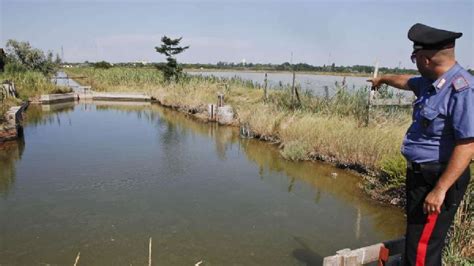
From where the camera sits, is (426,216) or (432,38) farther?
(426,216)

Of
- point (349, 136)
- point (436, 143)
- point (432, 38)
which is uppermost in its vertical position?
point (432, 38)

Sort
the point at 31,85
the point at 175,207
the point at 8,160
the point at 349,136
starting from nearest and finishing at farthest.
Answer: the point at 175,207
the point at 349,136
the point at 8,160
the point at 31,85

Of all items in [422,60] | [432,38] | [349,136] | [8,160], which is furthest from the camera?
[8,160]

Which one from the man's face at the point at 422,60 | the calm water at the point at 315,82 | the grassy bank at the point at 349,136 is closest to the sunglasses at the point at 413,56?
the man's face at the point at 422,60

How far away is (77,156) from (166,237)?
13.5 ft

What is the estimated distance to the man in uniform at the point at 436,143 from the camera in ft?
5.62

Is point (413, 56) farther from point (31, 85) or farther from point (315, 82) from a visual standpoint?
point (31, 85)

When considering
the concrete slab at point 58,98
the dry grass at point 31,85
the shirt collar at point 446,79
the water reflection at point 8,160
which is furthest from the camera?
the dry grass at point 31,85

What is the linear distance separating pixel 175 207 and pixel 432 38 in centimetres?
377

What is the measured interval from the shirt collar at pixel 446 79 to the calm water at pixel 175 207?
230cm

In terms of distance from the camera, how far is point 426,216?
1934 mm

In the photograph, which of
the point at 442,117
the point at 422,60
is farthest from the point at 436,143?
the point at 422,60

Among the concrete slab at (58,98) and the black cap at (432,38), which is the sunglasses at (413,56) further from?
the concrete slab at (58,98)

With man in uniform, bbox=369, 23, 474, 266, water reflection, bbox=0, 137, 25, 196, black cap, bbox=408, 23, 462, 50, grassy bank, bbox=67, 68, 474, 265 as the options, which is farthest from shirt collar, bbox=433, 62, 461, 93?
water reflection, bbox=0, 137, 25, 196
